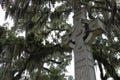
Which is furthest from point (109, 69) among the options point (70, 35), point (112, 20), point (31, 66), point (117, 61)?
point (70, 35)

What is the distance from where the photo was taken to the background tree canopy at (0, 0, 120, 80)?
510cm

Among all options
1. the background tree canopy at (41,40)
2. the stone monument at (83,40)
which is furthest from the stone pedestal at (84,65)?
the background tree canopy at (41,40)

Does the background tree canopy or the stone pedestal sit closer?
the stone pedestal

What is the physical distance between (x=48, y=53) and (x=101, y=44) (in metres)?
2.14

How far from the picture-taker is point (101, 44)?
6.73 metres

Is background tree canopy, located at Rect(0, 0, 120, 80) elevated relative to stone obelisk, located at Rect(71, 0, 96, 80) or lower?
elevated

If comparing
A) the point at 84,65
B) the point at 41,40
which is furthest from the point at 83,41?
the point at 41,40

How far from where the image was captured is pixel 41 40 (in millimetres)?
6602

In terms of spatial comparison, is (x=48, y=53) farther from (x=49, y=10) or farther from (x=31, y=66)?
(x=49, y=10)

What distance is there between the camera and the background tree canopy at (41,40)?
5098 mm

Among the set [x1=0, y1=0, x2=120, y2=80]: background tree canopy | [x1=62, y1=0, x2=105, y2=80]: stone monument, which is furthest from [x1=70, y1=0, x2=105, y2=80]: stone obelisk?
[x1=0, y1=0, x2=120, y2=80]: background tree canopy

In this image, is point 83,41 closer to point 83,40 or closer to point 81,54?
point 83,40

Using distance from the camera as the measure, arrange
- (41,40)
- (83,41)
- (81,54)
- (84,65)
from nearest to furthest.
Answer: (84,65) < (81,54) < (83,41) < (41,40)

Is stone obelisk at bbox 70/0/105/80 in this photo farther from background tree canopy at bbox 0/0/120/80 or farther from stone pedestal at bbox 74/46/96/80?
background tree canopy at bbox 0/0/120/80
